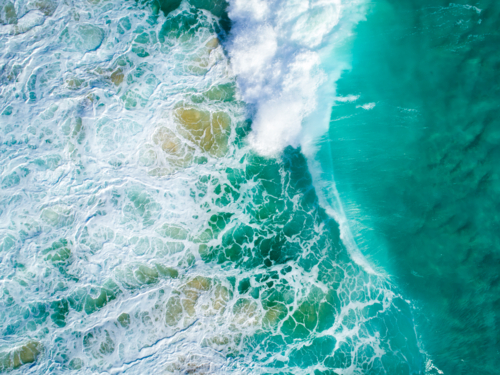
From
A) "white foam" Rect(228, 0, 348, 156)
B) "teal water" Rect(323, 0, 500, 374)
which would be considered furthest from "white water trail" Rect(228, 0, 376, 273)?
"teal water" Rect(323, 0, 500, 374)

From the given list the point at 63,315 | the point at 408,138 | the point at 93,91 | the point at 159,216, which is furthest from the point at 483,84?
the point at 63,315

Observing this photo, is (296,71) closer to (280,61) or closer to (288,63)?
(288,63)

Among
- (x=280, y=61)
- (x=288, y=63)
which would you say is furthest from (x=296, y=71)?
(x=280, y=61)

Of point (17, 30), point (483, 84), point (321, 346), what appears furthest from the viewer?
point (17, 30)

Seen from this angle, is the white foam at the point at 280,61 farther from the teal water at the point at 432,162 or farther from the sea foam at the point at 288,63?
the teal water at the point at 432,162

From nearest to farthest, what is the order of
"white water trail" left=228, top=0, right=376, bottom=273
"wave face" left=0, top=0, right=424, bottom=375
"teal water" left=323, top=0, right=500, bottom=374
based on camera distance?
"teal water" left=323, top=0, right=500, bottom=374, "wave face" left=0, top=0, right=424, bottom=375, "white water trail" left=228, top=0, right=376, bottom=273

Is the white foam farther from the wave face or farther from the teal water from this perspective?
the teal water

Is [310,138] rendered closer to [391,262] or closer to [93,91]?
[391,262]

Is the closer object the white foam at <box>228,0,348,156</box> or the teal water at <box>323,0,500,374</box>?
the teal water at <box>323,0,500,374</box>
